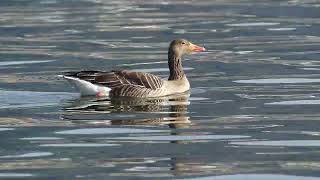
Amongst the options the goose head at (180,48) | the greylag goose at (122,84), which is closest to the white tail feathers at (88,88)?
the greylag goose at (122,84)

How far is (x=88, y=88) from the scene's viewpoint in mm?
22547

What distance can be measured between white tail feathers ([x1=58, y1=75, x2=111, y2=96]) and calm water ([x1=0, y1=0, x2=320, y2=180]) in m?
0.23

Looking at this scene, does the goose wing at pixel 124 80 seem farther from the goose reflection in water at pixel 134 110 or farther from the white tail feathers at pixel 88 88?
the goose reflection in water at pixel 134 110

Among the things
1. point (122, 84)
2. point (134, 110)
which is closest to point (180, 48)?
point (122, 84)

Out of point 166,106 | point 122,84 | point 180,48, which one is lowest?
point 166,106

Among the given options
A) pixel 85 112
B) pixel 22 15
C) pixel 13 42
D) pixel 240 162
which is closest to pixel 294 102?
pixel 85 112

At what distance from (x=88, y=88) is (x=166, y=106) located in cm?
155

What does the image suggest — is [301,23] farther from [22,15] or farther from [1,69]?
[1,69]

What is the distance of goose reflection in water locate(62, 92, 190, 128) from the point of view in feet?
63.9

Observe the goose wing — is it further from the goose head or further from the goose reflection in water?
the goose head

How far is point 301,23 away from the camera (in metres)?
40.8

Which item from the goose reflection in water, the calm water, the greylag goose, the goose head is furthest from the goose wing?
the goose head

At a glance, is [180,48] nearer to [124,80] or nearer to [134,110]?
[124,80]

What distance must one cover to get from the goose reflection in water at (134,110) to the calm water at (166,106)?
2 cm
